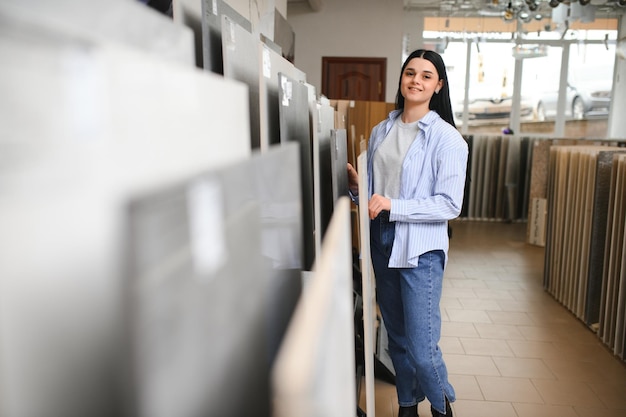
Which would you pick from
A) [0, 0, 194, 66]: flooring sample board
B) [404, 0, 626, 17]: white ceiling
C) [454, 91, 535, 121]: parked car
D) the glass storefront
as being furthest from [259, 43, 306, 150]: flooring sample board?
[454, 91, 535, 121]: parked car

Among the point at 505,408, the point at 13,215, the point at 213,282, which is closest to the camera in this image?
the point at 13,215

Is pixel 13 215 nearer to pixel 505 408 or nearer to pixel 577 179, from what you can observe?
pixel 505 408

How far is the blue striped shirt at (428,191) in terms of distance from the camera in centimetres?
212

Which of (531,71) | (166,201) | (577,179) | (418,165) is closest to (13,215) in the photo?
(166,201)

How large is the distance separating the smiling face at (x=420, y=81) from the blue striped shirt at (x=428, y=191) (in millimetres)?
84

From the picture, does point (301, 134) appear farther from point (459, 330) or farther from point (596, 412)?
point (459, 330)

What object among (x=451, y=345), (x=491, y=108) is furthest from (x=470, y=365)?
(x=491, y=108)

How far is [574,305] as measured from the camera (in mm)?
4211

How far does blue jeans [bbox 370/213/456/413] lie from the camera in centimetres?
222

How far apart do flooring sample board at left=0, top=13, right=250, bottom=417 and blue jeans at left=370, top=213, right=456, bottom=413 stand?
1.92m

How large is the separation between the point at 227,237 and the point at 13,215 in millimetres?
184

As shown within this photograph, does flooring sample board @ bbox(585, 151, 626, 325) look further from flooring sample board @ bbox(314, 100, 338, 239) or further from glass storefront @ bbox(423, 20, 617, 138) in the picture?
glass storefront @ bbox(423, 20, 617, 138)

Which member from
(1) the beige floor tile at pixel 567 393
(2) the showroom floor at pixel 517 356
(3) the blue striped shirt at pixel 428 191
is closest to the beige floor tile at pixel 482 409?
(2) the showroom floor at pixel 517 356

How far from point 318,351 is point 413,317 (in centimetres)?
194
